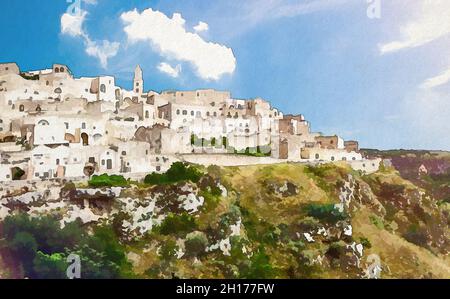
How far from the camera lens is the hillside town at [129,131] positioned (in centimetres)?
1453

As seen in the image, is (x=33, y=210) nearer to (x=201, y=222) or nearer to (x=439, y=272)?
(x=201, y=222)

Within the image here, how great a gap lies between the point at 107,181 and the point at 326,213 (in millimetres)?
5000

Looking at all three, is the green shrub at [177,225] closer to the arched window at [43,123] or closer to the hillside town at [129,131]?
the hillside town at [129,131]

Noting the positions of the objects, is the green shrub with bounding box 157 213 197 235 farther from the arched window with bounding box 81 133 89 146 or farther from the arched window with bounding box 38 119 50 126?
the arched window with bounding box 38 119 50 126

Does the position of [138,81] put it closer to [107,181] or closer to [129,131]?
[129,131]

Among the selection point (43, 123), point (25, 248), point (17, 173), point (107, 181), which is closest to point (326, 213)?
point (107, 181)

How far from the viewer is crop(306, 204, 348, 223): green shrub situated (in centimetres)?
1454

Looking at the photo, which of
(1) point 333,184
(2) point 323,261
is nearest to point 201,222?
(2) point 323,261

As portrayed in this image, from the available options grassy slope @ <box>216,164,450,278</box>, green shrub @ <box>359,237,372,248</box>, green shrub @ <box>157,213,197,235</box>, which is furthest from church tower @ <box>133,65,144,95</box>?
green shrub @ <box>359,237,372,248</box>

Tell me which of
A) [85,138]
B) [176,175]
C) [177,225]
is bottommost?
[177,225]

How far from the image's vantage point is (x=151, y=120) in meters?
18.2

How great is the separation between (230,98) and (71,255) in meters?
9.10

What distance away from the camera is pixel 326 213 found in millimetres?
14555

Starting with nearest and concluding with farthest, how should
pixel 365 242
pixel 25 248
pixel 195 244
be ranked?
1. pixel 25 248
2. pixel 195 244
3. pixel 365 242
